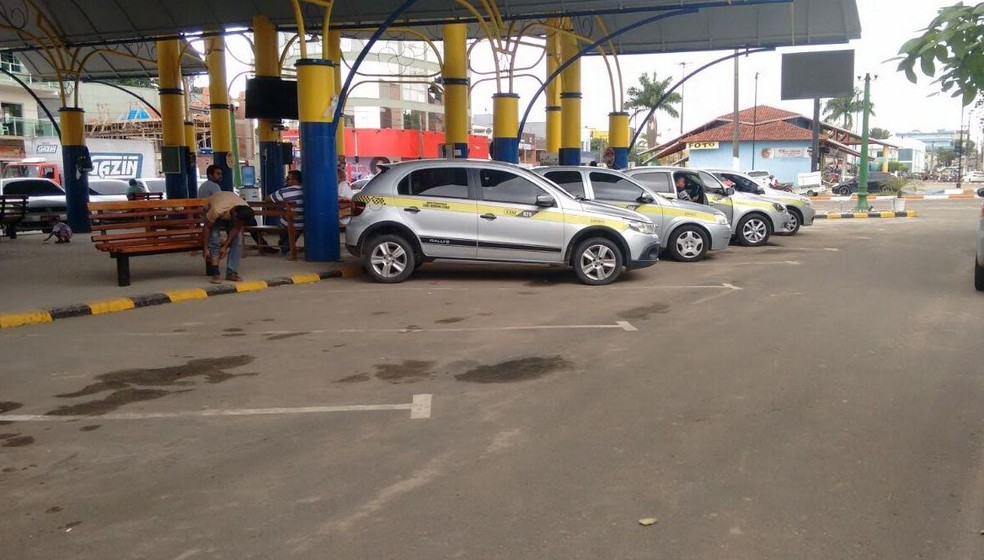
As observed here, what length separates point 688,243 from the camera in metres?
14.4

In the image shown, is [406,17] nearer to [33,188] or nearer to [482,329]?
[482,329]

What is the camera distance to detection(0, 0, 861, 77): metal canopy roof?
16.3 metres

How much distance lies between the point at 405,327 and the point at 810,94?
64.3 feet

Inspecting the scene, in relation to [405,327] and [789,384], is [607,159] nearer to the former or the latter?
[405,327]

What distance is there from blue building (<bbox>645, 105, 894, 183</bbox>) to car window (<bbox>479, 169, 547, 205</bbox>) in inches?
1897

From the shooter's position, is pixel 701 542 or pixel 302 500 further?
pixel 302 500

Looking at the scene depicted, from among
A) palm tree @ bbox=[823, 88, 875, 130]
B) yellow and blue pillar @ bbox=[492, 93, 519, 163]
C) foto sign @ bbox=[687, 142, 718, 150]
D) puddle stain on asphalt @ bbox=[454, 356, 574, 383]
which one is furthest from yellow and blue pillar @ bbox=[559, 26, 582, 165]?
palm tree @ bbox=[823, 88, 875, 130]

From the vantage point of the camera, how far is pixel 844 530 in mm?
3771

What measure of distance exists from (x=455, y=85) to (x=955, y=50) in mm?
15491

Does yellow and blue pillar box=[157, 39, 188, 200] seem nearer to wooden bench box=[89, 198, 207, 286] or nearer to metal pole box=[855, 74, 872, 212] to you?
wooden bench box=[89, 198, 207, 286]

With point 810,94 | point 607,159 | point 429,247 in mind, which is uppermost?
point 810,94

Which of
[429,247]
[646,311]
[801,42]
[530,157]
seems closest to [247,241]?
[429,247]

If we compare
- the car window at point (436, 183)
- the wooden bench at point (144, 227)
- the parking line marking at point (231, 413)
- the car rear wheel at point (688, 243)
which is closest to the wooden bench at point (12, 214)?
the wooden bench at point (144, 227)

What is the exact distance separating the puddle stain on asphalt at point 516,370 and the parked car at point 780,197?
40.0 feet
